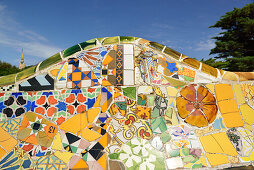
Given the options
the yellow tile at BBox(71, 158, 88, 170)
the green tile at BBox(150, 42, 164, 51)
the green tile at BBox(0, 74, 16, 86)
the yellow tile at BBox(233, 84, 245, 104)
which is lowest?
the yellow tile at BBox(71, 158, 88, 170)

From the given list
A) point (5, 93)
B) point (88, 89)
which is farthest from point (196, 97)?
point (5, 93)

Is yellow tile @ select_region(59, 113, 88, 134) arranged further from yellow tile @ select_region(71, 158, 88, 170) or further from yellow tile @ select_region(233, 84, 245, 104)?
yellow tile @ select_region(233, 84, 245, 104)

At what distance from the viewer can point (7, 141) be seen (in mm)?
2582

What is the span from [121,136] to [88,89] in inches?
32.8

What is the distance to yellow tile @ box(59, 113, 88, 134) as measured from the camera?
8.72 ft

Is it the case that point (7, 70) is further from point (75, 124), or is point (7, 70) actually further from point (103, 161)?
point (103, 161)

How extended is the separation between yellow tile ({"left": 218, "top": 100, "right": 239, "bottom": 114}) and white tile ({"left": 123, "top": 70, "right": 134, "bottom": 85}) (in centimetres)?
142

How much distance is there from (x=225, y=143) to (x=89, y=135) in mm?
1992

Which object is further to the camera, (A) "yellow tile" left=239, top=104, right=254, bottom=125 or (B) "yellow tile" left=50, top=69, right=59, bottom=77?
(A) "yellow tile" left=239, top=104, right=254, bottom=125

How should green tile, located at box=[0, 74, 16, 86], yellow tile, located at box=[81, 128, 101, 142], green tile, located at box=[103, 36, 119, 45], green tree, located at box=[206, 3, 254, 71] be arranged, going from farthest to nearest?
green tree, located at box=[206, 3, 254, 71]
green tile, located at box=[103, 36, 119, 45]
green tile, located at box=[0, 74, 16, 86]
yellow tile, located at box=[81, 128, 101, 142]

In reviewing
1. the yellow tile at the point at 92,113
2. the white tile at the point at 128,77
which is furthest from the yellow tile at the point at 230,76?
the yellow tile at the point at 92,113

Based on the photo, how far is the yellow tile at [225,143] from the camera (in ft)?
8.96

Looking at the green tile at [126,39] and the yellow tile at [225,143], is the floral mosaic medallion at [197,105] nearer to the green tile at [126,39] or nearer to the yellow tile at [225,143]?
the yellow tile at [225,143]

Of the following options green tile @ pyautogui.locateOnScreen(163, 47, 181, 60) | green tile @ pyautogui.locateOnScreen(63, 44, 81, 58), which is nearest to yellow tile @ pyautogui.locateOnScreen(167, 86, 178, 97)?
green tile @ pyautogui.locateOnScreen(163, 47, 181, 60)
